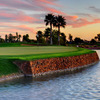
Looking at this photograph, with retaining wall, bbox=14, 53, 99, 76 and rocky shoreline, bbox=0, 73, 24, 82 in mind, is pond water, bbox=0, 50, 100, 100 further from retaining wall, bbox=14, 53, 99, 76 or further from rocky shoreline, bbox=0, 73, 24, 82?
retaining wall, bbox=14, 53, 99, 76

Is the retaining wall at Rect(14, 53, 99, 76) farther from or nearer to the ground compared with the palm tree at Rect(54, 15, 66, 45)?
nearer to the ground

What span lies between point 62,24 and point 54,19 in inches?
169

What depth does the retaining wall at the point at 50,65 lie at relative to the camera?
1008 inches

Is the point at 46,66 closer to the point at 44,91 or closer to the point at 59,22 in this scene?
the point at 44,91

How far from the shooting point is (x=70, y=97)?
16438 millimetres

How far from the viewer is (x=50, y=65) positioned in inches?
1144

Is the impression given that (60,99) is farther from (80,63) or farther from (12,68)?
(80,63)

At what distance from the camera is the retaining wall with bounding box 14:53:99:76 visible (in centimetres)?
2561

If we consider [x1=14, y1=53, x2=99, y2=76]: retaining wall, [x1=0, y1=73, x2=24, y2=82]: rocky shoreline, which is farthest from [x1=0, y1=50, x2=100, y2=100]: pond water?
[x1=14, y1=53, x2=99, y2=76]: retaining wall

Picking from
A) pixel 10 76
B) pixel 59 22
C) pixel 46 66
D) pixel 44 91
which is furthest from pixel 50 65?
pixel 59 22

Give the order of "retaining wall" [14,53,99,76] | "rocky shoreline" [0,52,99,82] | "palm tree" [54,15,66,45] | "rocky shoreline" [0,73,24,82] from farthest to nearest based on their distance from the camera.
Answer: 1. "palm tree" [54,15,66,45]
2. "retaining wall" [14,53,99,76]
3. "rocky shoreline" [0,52,99,82]
4. "rocky shoreline" [0,73,24,82]

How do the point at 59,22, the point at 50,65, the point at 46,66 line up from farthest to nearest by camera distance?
the point at 59,22, the point at 50,65, the point at 46,66

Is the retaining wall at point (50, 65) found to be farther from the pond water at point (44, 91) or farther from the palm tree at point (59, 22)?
the palm tree at point (59, 22)

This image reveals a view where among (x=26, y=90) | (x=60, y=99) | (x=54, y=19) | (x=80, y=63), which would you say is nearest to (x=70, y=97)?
(x=60, y=99)
